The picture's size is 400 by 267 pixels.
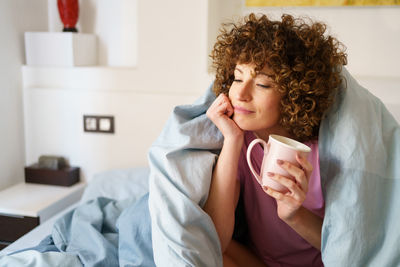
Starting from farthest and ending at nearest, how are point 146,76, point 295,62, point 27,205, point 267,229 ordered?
point 146,76
point 27,205
point 267,229
point 295,62

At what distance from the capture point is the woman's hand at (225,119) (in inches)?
41.9

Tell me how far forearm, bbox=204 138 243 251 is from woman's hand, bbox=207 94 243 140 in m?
0.02

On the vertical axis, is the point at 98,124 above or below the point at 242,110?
below

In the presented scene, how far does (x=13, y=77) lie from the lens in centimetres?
201

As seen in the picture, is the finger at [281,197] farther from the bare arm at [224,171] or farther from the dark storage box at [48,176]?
the dark storage box at [48,176]

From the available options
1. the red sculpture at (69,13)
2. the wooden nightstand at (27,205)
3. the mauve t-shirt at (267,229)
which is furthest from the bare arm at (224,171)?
the red sculpture at (69,13)

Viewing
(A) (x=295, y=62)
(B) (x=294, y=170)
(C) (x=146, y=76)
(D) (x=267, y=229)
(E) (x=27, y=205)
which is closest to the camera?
(B) (x=294, y=170)

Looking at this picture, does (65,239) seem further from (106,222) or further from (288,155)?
(288,155)

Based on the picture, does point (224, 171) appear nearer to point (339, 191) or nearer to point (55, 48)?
point (339, 191)

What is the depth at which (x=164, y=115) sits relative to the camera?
196 centimetres

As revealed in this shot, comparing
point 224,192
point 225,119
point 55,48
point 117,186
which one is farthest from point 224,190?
point 55,48

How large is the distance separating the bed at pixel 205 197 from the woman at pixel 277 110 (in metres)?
0.05

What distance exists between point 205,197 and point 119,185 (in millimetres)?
782

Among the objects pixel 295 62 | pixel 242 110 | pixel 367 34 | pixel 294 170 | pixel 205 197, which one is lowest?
pixel 205 197
